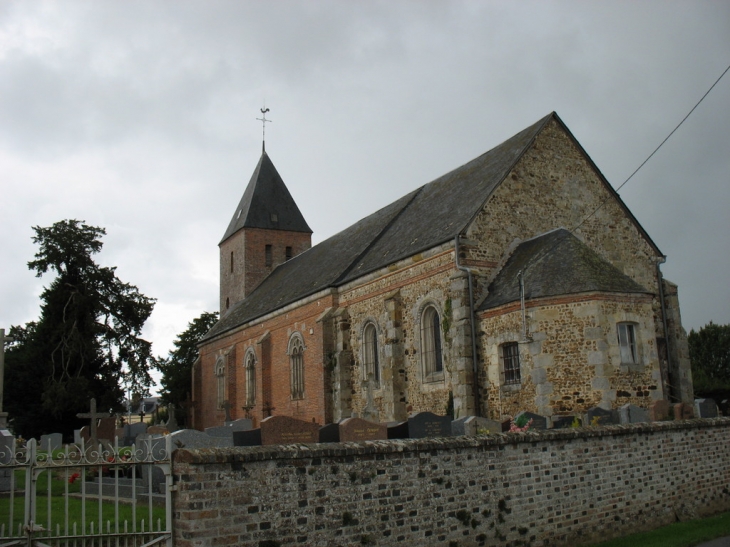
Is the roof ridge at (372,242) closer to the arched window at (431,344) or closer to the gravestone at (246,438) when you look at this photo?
the arched window at (431,344)

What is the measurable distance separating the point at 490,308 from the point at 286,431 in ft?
26.9

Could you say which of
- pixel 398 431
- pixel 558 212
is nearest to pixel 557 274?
pixel 558 212

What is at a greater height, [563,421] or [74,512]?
[563,421]

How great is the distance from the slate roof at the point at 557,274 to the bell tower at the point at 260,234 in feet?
80.0

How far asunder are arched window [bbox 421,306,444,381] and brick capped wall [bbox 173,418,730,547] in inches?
361

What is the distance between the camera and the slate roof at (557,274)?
1798cm

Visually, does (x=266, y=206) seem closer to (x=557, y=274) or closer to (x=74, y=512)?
(x=557, y=274)

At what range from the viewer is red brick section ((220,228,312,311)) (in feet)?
139

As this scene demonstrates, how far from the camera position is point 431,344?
21672mm

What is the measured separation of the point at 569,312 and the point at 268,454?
12.0 meters

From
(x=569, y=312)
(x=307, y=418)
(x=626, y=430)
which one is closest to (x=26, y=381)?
(x=307, y=418)

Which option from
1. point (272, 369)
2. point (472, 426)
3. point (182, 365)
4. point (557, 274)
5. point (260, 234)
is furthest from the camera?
point (182, 365)

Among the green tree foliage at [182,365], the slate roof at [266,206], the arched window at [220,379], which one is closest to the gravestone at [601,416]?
the arched window at [220,379]

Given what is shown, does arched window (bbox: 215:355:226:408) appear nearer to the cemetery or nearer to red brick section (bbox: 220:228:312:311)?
red brick section (bbox: 220:228:312:311)
